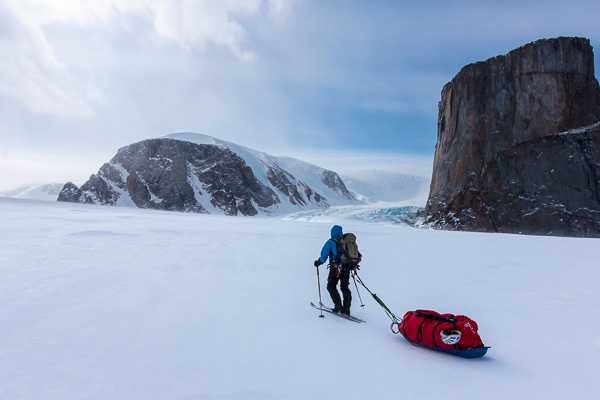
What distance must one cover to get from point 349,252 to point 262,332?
2.09 meters

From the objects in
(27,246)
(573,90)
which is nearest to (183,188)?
(573,90)

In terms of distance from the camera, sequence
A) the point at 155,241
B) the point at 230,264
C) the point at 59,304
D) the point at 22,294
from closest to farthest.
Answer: the point at 59,304
the point at 22,294
the point at 230,264
the point at 155,241

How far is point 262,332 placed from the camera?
5.71 meters

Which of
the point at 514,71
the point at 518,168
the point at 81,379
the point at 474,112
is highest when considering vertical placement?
the point at 514,71

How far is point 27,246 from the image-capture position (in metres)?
12.2

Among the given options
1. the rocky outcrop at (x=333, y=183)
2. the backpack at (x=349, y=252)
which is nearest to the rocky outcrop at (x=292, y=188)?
the rocky outcrop at (x=333, y=183)

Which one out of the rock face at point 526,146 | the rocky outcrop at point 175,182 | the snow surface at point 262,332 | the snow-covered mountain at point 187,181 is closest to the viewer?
the snow surface at point 262,332

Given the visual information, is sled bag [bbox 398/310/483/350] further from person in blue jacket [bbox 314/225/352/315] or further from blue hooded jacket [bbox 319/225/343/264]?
blue hooded jacket [bbox 319/225/343/264]

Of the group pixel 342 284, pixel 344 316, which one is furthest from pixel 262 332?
pixel 342 284

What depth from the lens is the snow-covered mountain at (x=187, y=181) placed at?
4235 inches

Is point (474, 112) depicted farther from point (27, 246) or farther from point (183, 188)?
point (183, 188)

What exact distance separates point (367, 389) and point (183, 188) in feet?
369

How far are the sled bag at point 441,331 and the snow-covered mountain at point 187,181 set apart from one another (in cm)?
10505

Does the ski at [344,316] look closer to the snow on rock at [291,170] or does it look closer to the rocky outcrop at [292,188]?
the rocky outcrop at [292,188]
